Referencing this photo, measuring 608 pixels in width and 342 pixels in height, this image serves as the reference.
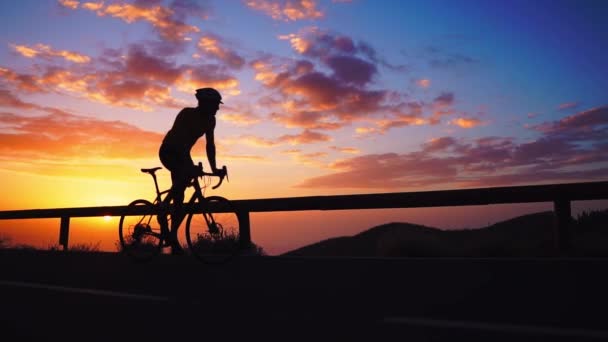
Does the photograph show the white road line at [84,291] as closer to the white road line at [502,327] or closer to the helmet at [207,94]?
the white road line at [502,327]

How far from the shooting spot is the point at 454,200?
31.8 feet

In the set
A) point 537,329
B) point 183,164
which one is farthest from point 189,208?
point 537,329

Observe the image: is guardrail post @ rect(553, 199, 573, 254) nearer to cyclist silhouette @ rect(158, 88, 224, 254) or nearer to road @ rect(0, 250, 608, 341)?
road @ rect(0, 250, 608, 341)

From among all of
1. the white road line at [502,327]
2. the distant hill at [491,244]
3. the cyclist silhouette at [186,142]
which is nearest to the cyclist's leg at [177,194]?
the cyclist silhouette at [186,142]

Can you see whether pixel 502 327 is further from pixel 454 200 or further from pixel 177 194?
pixel 177 194

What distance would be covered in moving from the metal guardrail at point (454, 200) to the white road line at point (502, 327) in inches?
181

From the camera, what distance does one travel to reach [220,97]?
8.62 meters

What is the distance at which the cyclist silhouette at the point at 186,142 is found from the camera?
339 inches

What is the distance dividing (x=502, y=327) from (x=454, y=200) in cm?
556

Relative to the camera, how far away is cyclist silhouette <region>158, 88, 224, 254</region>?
8617mm

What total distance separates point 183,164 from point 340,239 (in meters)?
8.76

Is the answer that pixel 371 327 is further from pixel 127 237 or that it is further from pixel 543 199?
pixel 127 237

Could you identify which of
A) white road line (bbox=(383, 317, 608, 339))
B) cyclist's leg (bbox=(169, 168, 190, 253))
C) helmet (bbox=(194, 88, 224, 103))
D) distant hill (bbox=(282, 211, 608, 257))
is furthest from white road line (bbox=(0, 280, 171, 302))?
distant hill (bbox=(282, 211, 608, 257))

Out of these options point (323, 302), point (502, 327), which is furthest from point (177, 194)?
point (502, 327)
